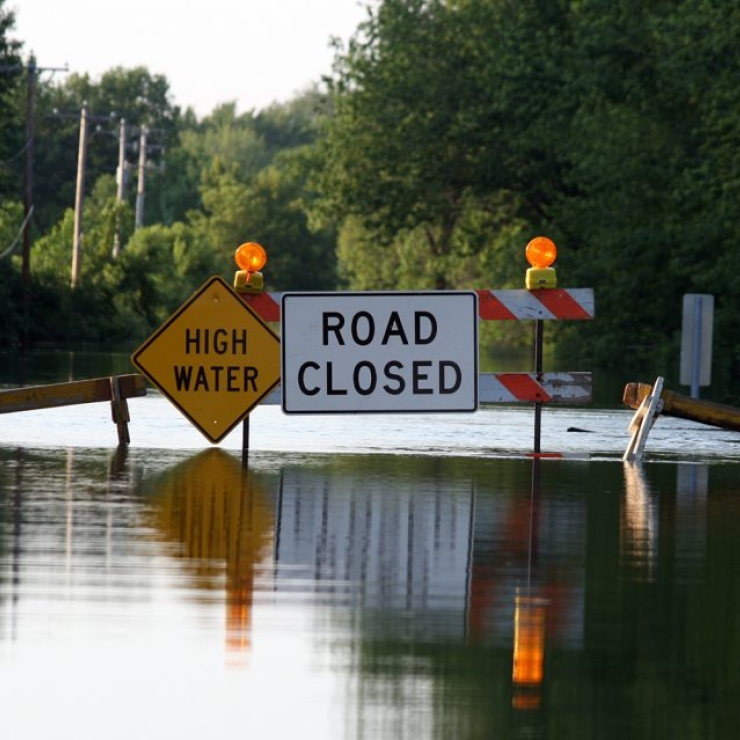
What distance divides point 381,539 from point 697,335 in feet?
53.6

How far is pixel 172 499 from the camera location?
12.0 meters

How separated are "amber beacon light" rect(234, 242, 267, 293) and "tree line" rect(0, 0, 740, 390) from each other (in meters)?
30.3

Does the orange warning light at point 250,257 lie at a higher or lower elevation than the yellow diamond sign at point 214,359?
higher

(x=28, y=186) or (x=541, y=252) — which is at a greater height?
(x=28, y=186)

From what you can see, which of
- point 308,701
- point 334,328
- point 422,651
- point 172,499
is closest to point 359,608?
point 422,651

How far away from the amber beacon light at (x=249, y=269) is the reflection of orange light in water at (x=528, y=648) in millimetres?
7827

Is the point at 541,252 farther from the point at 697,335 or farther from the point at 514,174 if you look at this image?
the point at 514,174

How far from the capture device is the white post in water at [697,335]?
1028 inches

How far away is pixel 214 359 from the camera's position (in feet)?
49.5

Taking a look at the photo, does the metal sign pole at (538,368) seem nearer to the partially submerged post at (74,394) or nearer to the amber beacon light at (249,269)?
the amber beacon light at (249,269)

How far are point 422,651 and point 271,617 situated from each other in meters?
0.81

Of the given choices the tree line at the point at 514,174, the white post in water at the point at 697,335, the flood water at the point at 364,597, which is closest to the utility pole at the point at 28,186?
the tree line at the point at 514,174

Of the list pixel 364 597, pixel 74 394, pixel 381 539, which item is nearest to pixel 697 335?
pixel 74 394

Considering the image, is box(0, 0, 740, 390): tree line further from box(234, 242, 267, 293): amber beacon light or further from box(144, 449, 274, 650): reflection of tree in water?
box(144, 449, 274, 650): reflection of tree in water
